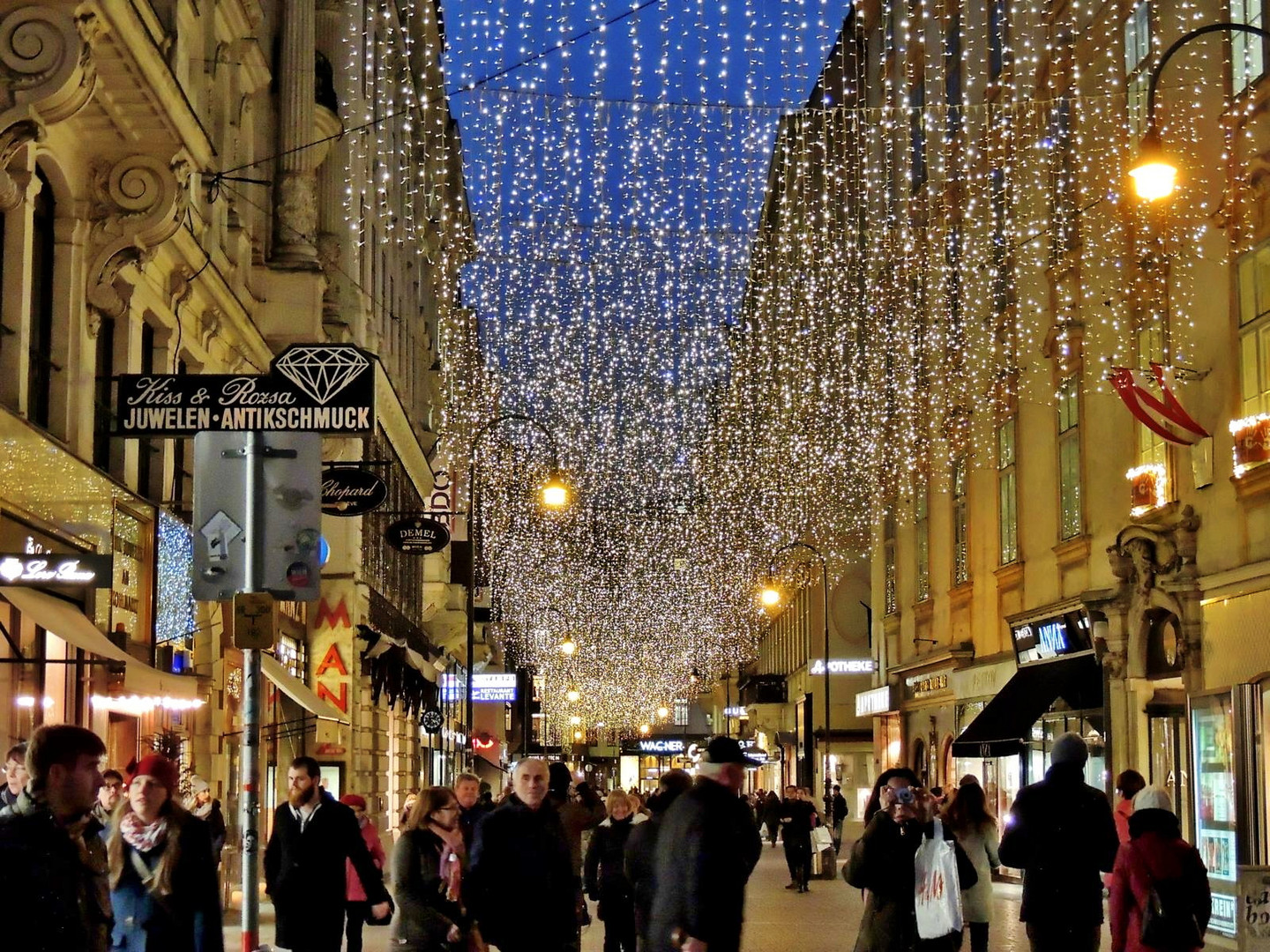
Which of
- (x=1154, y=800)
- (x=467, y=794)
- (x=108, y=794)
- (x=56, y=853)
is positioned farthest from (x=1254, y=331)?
(x=56, y=853)

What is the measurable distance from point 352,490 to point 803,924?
768cm

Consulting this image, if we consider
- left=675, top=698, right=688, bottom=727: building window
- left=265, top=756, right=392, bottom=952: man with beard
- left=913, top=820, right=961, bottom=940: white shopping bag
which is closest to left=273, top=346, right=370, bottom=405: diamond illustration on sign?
left=265, top=756, right=392, bottom=952: man with beard

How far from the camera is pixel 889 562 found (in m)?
43.3

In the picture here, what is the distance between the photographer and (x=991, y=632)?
32219mm

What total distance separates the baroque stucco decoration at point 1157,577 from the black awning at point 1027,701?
1502 millimetres

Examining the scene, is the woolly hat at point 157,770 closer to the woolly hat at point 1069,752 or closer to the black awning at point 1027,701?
the woolly hat at point 1069,752

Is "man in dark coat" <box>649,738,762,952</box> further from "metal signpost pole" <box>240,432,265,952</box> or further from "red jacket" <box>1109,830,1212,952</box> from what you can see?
"red jacket" <box>1109,830,1212,952</box>

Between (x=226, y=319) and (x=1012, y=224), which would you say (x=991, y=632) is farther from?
(x=226, y=319)

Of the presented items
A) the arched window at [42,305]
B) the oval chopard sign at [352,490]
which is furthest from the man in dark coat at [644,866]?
the oval chopard sign at [352,490]

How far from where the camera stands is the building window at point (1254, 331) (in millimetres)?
19562

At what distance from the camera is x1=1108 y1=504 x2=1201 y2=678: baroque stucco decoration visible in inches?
864

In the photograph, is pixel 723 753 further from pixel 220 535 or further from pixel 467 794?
pixel 467 794

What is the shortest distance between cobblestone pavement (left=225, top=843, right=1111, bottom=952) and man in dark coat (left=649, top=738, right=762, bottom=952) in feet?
22.0

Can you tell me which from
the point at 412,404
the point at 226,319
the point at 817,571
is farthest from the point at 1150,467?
the point at 817,571
